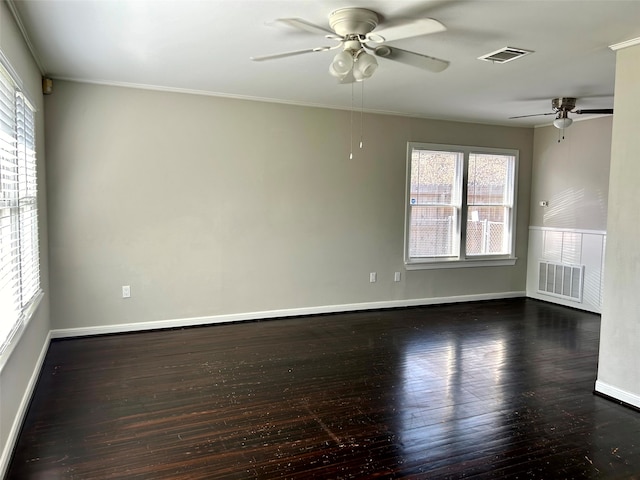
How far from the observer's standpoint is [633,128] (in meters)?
2.97

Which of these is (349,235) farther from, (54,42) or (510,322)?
(54,42)

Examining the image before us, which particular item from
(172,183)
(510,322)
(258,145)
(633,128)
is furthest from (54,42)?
(510,322)

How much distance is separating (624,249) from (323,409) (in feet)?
7.48

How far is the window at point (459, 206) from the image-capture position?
5887 mm

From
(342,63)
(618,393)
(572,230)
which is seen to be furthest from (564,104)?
(342,63)

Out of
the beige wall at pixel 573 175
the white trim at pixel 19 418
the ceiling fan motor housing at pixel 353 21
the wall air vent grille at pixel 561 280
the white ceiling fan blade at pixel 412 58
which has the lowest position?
the white trim at pixel 19 418

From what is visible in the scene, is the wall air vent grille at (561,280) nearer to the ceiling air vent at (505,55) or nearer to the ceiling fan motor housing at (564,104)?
the ceiling fan motor housing at (564,104)

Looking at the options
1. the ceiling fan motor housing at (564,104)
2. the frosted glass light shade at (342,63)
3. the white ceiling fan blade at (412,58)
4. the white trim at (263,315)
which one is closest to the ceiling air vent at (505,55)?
the white ceiling fan blade at (412,58)

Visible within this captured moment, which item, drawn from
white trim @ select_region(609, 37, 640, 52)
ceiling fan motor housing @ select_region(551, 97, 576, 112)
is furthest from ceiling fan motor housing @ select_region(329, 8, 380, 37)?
ceiling fan motor housing @ select_region(551, 97, 576, 112)

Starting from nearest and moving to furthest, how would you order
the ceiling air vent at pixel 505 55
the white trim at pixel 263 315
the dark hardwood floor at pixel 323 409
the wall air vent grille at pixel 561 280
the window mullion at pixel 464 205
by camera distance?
the dark hardwood floor at pixel 323 409 → the ceiling air vent at pixel 505 55 → the white trim at pixel 263 315 → the wall air vent grille at pixel 561 280 → the window mullion at pixel 464 205

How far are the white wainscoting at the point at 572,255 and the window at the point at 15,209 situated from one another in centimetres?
568

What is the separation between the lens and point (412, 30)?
2465mm

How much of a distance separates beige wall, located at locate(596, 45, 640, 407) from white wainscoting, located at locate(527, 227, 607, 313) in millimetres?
2456

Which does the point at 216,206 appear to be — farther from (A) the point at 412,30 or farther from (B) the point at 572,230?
(B) the point at 572,230
